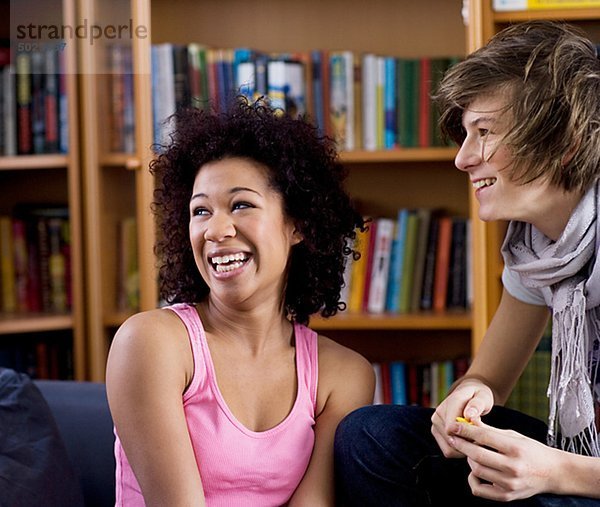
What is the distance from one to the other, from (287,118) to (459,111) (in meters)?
0.28

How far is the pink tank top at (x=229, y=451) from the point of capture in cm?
145

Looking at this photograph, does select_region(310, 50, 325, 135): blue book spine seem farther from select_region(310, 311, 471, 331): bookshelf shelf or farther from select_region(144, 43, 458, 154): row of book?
select_region(310, 311, 471, 331): bookshelf shelf

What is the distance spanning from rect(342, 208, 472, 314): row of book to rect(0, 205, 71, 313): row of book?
79 cm

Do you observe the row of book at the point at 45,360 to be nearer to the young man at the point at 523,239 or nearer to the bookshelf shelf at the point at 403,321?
the bookshelf shelf at the point at 403,321

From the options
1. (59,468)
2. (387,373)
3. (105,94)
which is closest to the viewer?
(59,468)

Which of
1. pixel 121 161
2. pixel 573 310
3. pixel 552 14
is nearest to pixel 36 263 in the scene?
pixel 121 161

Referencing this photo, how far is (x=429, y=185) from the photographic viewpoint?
112 inches

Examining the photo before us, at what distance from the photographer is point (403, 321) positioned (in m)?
2.60

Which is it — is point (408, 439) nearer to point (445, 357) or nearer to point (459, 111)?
point (459, 111)

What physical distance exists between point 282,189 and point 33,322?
51.8 inches

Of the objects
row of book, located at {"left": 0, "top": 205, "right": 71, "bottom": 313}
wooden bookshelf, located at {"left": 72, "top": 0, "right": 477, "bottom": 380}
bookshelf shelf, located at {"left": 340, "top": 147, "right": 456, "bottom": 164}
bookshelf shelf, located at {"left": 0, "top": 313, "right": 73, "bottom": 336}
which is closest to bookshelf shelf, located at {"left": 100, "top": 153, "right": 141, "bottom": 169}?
wooden bookshelf, located at {"left": 72, "top": 0, "right": 477, "bottom": 380}

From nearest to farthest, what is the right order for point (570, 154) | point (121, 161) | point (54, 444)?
point (570, 154)
point (54, 444)
point (121, 161)

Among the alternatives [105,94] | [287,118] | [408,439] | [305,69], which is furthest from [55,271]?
[408,439]

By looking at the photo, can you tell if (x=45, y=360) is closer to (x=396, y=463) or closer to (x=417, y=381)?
(x=417, y=381)
